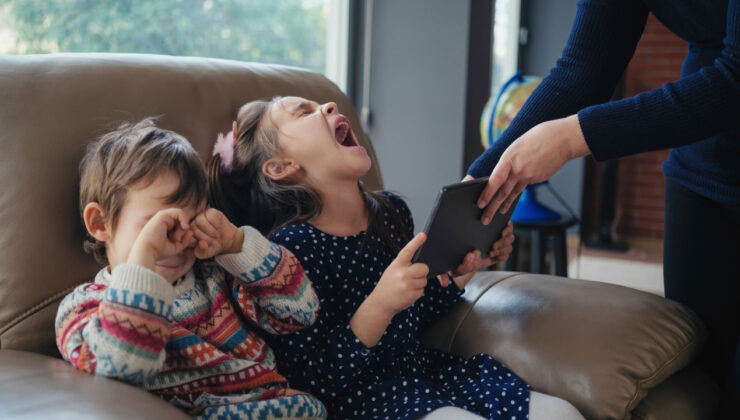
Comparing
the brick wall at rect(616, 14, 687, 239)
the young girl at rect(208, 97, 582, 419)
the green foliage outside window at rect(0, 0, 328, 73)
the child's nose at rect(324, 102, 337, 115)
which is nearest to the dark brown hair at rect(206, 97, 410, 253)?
the young girl at rect(208, 97, 582, 419)

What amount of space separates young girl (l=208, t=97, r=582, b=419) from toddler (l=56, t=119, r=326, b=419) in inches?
3.3

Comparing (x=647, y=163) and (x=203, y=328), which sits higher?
(x=203, y=328)

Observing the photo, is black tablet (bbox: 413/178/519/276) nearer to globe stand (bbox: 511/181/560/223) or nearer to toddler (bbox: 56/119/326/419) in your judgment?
toddler (bbox: 56/119/326/419)

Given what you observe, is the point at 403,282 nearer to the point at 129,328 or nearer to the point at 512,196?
the point at 512,196

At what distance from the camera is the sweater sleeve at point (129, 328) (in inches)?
29.7

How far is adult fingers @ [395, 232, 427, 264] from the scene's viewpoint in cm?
98

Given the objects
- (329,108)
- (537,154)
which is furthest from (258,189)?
(537,154)

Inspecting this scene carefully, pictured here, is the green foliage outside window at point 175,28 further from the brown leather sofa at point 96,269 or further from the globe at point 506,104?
the globe at point 506,104

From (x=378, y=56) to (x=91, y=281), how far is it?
180 cm

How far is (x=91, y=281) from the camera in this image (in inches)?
38.1

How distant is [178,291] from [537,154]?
0.63 m

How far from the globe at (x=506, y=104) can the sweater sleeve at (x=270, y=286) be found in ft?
4.37

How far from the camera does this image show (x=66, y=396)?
2.25ft

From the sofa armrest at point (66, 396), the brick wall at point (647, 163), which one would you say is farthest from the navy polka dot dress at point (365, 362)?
the brick wall at point (647, 163)
